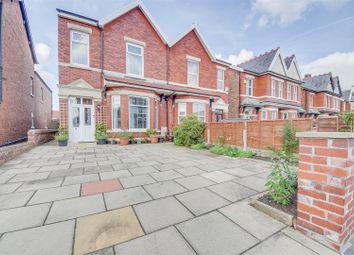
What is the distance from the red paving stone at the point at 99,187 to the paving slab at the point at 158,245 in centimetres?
162

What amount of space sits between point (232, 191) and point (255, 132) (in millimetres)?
4444

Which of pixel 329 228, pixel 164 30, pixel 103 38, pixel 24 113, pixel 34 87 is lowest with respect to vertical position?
pixel 329 228

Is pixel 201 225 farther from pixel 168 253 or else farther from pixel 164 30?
pixel 164 30

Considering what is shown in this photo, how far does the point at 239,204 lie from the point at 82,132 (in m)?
9.84

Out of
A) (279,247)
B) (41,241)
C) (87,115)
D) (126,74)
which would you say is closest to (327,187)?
(279,247)

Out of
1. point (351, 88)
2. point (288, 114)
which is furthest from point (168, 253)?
point (351, 88)

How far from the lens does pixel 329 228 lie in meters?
1.66

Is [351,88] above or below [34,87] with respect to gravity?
above

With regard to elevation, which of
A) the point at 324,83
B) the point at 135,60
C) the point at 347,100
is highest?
the point at 324,83

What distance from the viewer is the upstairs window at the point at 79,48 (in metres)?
9.43

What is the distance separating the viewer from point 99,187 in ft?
10.3

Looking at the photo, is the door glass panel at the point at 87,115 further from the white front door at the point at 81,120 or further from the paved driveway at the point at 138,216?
the paved driveway at the point at 138,216

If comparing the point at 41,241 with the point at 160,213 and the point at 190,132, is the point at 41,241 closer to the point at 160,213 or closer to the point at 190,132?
the point at 160,213

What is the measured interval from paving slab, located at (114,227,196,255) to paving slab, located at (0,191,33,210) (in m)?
2.10
